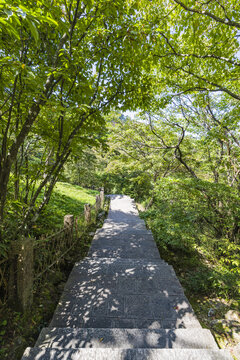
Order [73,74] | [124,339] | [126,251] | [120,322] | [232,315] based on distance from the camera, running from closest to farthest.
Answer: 1. [124,339]
2. [120,322]
3. [73,74]
4. [232,315]
5. [126,251]

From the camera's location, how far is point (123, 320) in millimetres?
2434

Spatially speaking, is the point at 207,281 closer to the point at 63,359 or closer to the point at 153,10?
the point at 63,359

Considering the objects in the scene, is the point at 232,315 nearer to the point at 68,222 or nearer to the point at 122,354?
the point at 122,354

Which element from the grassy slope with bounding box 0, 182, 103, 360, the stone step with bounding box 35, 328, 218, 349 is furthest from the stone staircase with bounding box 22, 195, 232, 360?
the grassy slope with bounding box 0, 182, 103, 360

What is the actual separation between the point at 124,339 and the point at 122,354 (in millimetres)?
330

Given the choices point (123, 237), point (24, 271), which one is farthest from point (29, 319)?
Answer: point (123, 237)

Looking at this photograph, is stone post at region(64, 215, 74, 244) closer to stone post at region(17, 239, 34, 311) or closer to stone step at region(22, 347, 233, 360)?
stone post at region(17, 239, 34, 311)

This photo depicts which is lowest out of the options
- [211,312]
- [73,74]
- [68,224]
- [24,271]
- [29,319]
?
[211,312]

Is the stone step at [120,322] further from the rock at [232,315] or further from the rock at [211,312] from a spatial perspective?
the rock at [232,315]

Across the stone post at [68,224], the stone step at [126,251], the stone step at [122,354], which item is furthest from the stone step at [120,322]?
the stone step at [126,251]

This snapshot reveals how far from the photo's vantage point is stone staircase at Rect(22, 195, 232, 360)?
168 cm

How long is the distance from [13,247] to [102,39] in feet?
11.8

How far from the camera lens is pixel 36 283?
2.96m

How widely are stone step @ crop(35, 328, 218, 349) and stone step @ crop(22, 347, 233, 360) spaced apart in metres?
0.24
